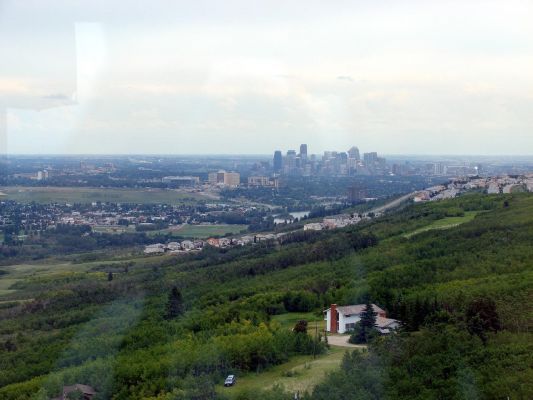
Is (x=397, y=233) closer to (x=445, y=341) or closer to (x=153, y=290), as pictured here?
(x=153, y=290)

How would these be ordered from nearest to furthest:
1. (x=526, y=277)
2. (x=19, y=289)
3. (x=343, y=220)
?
(x=526, y=277) < (x=19, y=289) < (x=343, y=220)

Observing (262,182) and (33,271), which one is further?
(262,182)

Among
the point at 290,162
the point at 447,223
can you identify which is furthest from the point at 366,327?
the point at 290,162

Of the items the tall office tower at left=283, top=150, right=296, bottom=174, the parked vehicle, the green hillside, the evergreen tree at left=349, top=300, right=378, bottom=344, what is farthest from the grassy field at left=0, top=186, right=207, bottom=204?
the parked vehicle

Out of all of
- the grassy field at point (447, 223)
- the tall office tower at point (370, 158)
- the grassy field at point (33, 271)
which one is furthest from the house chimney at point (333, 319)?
the tall office tower at point (370, 158)

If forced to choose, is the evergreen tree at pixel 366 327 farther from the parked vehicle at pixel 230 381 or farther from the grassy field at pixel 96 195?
the grassy field at pixel 96 195

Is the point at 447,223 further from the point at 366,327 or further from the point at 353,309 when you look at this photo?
the point at 366,327

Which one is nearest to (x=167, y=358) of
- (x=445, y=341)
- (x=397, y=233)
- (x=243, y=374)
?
(x=243, y=374)
